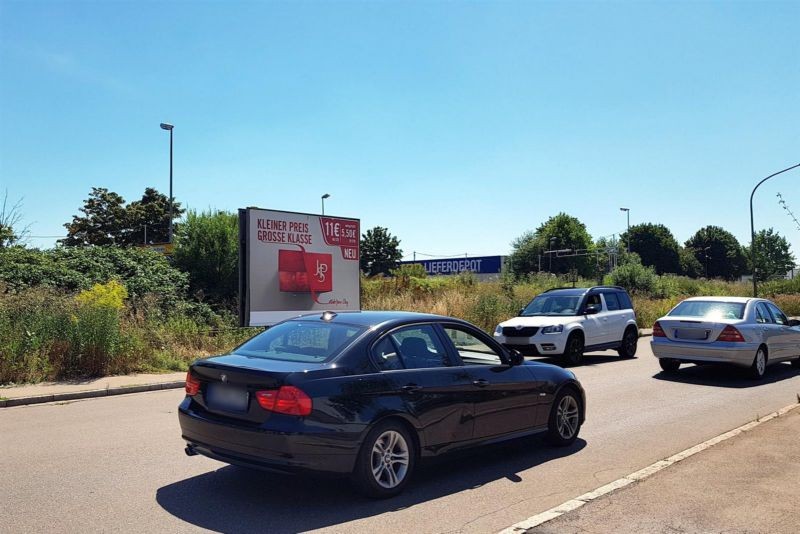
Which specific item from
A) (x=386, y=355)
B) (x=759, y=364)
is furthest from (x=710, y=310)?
(x=386, y=355)

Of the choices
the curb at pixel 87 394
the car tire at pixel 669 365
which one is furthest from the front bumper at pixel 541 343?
the curb at pixel 87 394

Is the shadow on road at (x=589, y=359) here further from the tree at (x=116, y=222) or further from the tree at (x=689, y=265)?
the tree at (x=689, y=265)

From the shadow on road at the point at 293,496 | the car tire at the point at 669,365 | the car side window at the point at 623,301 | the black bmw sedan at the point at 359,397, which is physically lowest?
the shadow on road at the point at 293,496

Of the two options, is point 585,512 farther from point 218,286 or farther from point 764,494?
point 218,286

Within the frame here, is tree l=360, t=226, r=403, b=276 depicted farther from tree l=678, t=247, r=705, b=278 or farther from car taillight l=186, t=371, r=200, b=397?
car taillight l=186, t=371, r=200, b=397

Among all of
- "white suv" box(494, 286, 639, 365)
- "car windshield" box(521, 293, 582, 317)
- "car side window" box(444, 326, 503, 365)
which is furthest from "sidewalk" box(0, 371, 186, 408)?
"car windshield" box(521, 293, 582, 317)

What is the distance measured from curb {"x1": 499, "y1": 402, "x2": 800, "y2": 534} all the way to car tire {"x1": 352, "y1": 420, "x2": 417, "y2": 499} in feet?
3.67

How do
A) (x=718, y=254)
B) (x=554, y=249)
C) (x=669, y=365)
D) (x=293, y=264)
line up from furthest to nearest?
(x=718, y=254), (x=554, y=249), (x=293, y=264), (x=669, y=365)

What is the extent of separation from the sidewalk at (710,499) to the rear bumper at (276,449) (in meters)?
1.55

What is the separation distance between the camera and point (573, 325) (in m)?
15.9

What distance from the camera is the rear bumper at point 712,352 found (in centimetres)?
1251

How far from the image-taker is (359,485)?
17.3 ft

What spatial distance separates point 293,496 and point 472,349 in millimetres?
2356

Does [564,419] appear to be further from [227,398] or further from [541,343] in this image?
[541,343]
